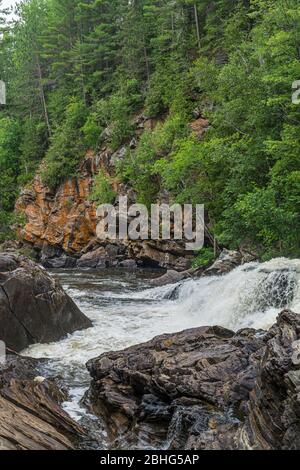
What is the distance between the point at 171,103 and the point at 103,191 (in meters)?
8.21

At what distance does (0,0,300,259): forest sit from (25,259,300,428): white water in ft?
11.1

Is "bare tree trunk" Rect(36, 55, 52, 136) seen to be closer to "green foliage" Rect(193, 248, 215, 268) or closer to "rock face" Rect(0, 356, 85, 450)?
"green foliage" Rect(193, 248, 215, 268)

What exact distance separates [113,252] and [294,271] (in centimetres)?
2005

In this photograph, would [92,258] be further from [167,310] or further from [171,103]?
[167,310]

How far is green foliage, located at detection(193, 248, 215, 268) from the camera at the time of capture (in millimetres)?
23345

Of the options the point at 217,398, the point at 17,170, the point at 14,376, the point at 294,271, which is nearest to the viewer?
the point at 217,398

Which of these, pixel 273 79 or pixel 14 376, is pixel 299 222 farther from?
pixel 14 376

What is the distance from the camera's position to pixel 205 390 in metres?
6.76

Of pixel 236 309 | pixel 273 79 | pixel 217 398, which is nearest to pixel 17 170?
pixel 273 79

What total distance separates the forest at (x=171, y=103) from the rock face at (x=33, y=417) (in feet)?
35.9

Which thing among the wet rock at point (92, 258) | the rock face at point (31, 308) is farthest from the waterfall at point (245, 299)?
the wet rock at point (92, 258)

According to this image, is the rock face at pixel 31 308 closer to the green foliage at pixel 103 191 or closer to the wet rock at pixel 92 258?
the wet rock at pixel 92 258

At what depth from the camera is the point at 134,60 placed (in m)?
37.5

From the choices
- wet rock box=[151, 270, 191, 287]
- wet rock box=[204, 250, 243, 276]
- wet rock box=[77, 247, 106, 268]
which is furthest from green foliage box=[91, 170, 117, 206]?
wet rock box=[204, 250, 243, 276]
